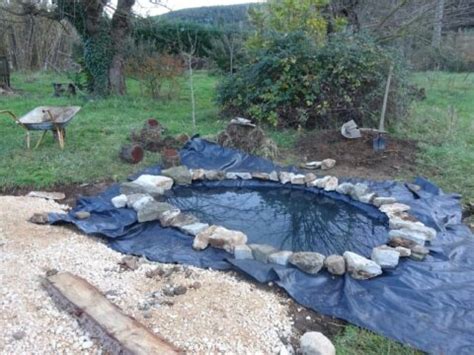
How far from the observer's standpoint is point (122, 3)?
32.4 ft

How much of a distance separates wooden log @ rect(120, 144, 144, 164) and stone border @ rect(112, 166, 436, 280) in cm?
61

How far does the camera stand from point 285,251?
131 inches

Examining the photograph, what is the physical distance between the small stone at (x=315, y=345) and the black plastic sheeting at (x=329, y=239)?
34 centimetres

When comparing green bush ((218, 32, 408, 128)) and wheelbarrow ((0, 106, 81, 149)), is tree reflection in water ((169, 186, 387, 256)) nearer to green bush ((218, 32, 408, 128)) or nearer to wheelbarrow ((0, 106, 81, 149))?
wheelbarrow ((0, 106, 81, 149))

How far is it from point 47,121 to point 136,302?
401cm

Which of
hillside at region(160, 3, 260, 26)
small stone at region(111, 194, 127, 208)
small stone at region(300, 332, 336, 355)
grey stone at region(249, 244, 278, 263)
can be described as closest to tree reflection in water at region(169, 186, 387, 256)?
grey stone at region(249, 244, 278, 263)

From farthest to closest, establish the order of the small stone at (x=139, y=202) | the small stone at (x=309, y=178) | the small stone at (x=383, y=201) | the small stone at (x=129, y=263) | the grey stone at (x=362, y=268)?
the small stone at (x=309, y=178), the small stone at (x=383, y=201), the small stone at (x=139, y=202), the small stone at (x=129, y=263), the grey stone at (x=362, y=268)

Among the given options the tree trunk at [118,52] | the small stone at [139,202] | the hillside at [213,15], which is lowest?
the small stone at [139,202]

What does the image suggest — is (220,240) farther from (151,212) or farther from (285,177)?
(285,177)

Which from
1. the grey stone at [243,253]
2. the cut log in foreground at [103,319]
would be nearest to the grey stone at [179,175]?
the grey stone at [243,253]

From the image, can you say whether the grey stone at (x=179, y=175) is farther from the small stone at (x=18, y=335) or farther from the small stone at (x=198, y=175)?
the small stone at (x=18, y=335)

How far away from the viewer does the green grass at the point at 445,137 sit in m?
5.15

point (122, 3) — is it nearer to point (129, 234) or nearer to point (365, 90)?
point (365, 90)

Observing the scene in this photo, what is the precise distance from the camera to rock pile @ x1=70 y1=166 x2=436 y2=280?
122 inches
